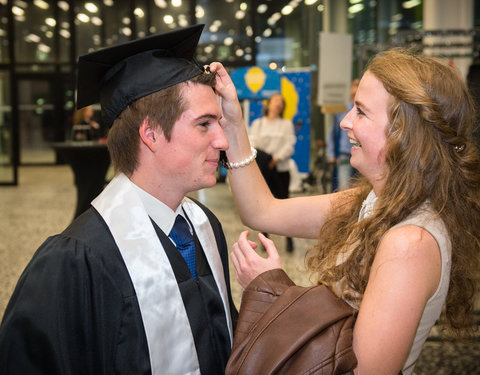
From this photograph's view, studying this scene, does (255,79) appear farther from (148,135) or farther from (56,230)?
(148,135)

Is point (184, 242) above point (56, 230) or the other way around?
above

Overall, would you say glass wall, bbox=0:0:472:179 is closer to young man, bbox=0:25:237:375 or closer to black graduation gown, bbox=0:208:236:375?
young man, bbox=0:25:237:375

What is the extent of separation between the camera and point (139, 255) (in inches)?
54.0

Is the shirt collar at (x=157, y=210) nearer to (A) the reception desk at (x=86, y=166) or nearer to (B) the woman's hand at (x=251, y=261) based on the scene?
(B) the woman's hand at (x=251, y=261)

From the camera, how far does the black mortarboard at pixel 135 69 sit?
57.4 inches

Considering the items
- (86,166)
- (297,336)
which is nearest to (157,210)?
(297,336)

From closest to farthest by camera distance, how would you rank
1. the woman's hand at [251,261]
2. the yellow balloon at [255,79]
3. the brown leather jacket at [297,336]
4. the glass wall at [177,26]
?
the brown leather jacket at [297,336] → the woman's hand at [251,261] → the yellow balloon at [255,79] → the glass wall at [177,26]

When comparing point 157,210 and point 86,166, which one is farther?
point 86,166

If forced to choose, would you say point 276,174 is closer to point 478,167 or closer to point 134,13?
point 478,167

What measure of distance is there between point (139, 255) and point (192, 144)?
1.17 ft

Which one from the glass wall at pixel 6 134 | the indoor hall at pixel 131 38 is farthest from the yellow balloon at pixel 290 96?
the glass wall at pixel 6 134

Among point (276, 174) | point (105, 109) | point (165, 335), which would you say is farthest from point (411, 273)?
point (276, 174)

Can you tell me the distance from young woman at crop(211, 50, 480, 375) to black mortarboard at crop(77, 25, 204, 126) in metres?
0.49

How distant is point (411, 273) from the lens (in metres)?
1.23
